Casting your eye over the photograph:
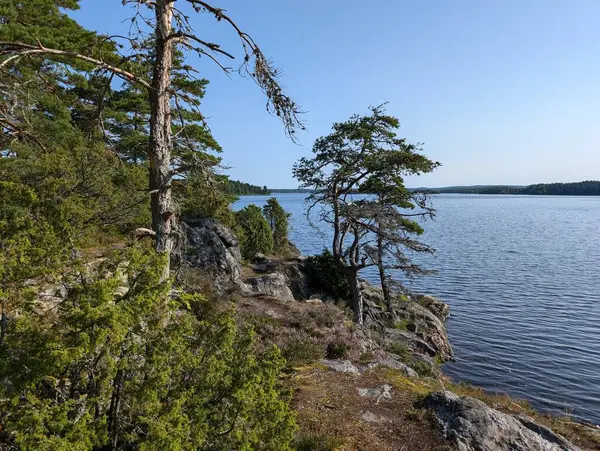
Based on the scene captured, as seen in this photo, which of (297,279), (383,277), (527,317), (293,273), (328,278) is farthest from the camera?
(293,273)

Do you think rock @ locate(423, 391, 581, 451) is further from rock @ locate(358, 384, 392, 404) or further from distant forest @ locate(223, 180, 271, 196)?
distant forest @ locate(223, 180, 271, 196)

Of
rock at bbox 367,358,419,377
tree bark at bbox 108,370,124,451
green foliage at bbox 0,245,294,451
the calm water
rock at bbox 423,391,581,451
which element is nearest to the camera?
green foliage at bbox 0,245,294,451

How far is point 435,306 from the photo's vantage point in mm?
22453

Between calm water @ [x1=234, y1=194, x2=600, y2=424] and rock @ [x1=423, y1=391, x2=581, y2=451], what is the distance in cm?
857

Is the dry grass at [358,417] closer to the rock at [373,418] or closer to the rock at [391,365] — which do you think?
the rock at [373,418]

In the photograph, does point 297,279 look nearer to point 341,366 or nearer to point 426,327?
point 426,327

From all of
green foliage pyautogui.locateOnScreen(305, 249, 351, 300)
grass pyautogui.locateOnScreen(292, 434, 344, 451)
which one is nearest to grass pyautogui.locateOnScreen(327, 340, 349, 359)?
grass pyautogui.locateOnScreen(292, 434, 344, 451)

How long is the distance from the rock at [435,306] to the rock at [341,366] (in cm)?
1543

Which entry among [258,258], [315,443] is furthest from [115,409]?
[258,258]

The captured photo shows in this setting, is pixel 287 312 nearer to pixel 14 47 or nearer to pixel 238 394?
pixel 238 394

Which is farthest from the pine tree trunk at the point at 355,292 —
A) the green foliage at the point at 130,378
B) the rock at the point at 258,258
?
the green foliage at the point at 130,378

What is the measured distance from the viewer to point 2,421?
3.35 metres

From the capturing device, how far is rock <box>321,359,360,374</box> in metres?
7.76

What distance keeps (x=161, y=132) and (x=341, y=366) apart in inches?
220
